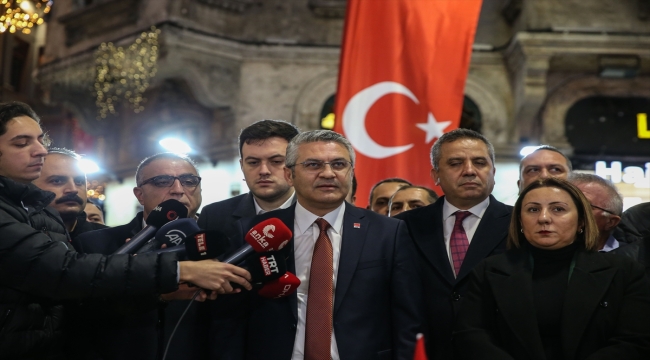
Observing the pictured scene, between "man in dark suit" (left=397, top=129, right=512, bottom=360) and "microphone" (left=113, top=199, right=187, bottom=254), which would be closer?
"microphone" (left=113, top=199, right=187, bottom=254)

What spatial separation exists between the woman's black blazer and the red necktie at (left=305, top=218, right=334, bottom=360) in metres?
0.61

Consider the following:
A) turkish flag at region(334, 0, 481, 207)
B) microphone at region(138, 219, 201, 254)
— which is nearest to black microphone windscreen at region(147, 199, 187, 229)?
microphone at region(138, 219, 201, 254)

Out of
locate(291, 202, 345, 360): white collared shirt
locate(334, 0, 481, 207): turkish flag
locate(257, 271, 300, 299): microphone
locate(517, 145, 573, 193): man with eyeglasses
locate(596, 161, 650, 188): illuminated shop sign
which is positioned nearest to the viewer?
locate(257, 271, 300, 299): microphone

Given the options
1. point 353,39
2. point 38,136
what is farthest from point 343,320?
point 353,39

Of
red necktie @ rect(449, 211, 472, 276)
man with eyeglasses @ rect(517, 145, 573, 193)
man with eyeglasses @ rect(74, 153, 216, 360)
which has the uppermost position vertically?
man with eyeglasses @ rect(517, 145, 573, 193)

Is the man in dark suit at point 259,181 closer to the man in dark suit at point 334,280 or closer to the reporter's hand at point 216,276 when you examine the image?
the man in dark suit at point 334,280

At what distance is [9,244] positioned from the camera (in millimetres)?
3033

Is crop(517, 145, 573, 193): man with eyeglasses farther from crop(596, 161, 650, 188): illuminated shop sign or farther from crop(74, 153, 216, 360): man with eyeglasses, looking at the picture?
crop(596, 161, 650, 188): illuminated shop sign

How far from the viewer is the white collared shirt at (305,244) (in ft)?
11.2

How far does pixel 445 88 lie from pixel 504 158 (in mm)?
5820

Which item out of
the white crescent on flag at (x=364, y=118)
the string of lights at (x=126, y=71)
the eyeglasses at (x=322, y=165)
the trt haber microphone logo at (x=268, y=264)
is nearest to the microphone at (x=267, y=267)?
the trt haber microphone logo at (x=268, y=264)

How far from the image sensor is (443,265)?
12.2ft

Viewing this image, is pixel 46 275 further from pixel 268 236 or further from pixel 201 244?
pixel 268 236

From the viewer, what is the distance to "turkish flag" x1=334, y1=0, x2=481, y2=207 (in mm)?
6027
